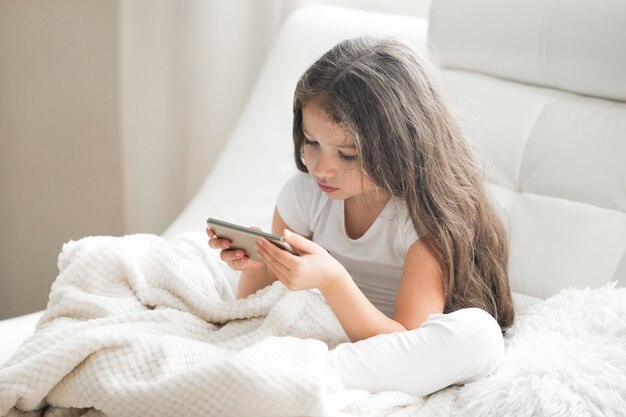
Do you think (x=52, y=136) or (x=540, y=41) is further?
(x=52, y=136)

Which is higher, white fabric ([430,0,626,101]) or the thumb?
white fabric ([430,0,626,101])

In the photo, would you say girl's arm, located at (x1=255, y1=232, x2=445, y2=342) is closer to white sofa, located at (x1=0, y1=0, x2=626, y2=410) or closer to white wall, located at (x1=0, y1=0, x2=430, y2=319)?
white sofa, located at (x1=0, y1=0, x2=626, y2=410)

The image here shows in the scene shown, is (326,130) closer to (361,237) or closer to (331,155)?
(331,155)

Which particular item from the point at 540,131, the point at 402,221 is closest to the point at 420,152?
the point at 402,221

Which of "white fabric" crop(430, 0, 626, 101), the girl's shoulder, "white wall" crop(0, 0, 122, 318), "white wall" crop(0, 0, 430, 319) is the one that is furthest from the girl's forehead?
"white wall" crop(0, 0, 122, 318)

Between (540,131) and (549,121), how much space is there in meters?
0.02

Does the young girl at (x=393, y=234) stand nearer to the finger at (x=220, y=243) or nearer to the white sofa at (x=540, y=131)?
the finger at (x=220, y=243)

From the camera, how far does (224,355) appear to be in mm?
1083

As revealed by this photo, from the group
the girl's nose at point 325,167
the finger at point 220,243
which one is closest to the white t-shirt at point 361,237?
the girl's nose at point 325,167

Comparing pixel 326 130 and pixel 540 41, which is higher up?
pixel 540 41

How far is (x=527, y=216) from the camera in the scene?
59.1 inches

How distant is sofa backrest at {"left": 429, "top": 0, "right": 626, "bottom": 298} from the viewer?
1.43 metres

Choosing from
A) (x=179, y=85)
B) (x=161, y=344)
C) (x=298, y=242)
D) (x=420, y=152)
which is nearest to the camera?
(x=161, y=344)

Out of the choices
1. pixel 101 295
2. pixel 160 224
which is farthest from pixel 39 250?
pixel 101 295
